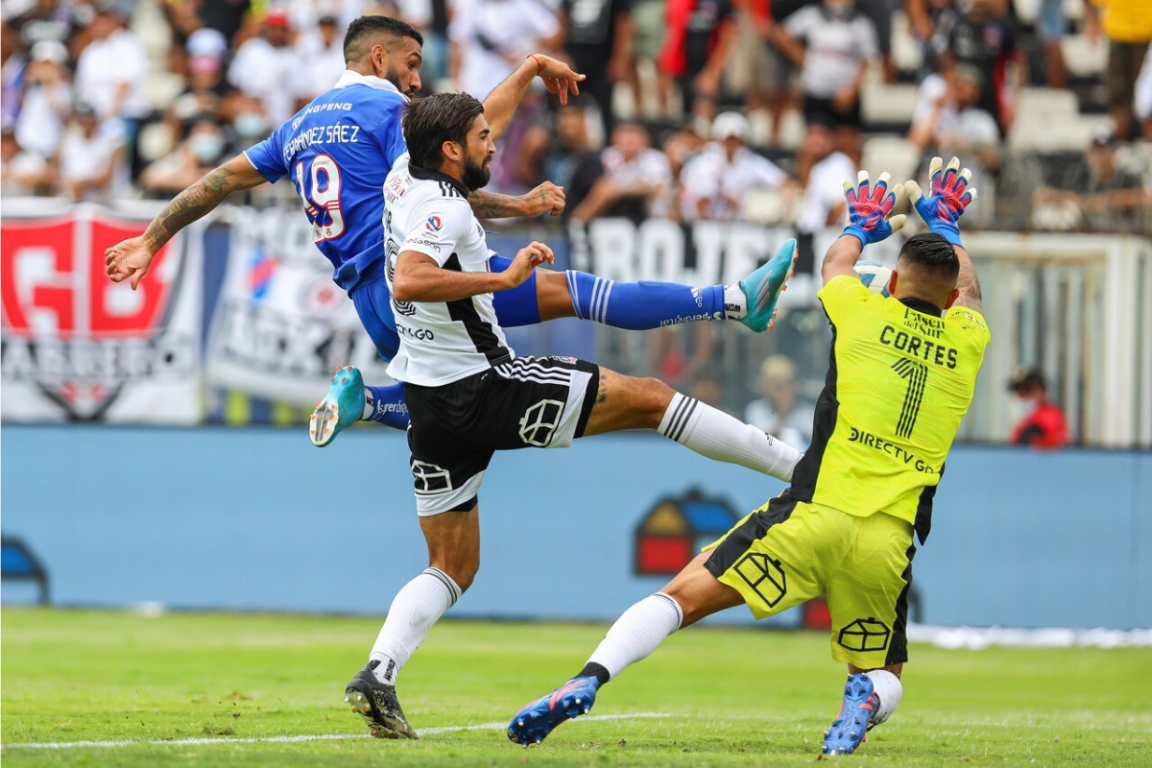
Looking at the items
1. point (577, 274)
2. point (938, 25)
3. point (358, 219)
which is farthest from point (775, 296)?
point (938, 25)

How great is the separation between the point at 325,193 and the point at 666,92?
11333mm

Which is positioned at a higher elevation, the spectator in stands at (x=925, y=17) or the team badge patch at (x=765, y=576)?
the spectator in stands at (x=925, y=17)

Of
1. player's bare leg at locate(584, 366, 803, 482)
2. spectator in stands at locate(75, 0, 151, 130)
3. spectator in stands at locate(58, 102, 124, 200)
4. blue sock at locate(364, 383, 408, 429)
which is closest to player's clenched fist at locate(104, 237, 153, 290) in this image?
blue sock at locate(364, 383, 408, 429)

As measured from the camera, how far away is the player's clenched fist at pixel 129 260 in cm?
677

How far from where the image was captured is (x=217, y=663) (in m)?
11.0

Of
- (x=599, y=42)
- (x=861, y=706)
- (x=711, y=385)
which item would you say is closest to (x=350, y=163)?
(x=861, y=706)

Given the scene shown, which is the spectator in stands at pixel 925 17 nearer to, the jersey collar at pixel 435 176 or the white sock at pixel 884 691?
the jersey collar at pixel 435 176

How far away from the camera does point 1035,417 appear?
13445mm

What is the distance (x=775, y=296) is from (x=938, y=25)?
453 inches

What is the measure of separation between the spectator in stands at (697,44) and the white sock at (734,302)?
1122 centimetres

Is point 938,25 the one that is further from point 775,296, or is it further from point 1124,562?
point 775,296

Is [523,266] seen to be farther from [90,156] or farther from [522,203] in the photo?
[90,156]

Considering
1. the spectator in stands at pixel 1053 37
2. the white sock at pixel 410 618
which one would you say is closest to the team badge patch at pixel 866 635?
the white sock at pixel 410 618

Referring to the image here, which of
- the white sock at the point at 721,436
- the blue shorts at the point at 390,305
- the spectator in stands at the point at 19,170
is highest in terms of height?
the spectator in stands at the point at 19,170
